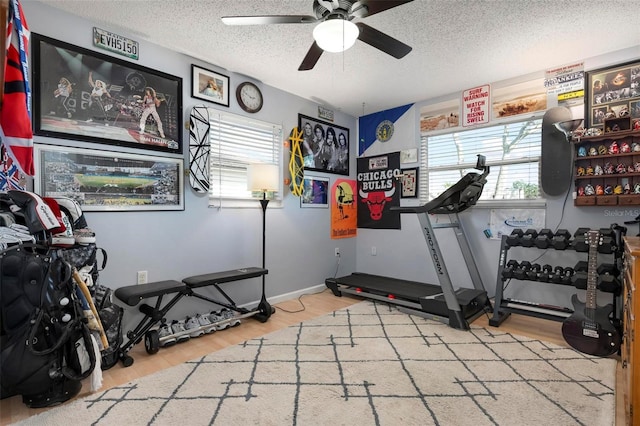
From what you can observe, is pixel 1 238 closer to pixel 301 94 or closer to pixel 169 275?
pixel 169 275

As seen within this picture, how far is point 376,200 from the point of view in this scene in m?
4.61

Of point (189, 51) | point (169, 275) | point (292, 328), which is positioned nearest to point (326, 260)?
point (292, 328)

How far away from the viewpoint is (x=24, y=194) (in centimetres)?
185

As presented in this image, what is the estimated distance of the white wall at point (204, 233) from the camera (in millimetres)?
2451

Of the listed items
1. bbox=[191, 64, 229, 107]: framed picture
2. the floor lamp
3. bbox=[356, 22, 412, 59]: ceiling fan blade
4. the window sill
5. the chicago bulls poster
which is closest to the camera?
bbox=[356, 22, 412, 59]: ceiling fan blade

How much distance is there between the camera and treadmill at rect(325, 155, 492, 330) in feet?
9.52

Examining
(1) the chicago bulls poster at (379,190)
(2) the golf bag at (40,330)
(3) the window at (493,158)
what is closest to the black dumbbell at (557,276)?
(3) the window at (493,158)

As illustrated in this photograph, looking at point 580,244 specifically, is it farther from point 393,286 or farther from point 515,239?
point 393,286

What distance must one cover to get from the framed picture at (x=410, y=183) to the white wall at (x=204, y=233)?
99 cm

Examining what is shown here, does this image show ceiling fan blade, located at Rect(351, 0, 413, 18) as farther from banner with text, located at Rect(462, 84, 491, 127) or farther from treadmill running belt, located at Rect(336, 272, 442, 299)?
treadmill running belt, located at Rect(336, 272, 442, 299)

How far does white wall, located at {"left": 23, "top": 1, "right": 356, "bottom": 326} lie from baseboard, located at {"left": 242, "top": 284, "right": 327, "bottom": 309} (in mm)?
38

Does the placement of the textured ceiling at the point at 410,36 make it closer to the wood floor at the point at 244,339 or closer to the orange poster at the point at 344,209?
the orange poster at the point at 344,209

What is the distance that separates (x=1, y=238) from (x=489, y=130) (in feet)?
14.0

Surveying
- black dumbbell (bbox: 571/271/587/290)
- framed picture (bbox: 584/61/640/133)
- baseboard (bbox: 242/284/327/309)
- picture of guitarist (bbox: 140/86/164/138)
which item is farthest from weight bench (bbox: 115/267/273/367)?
framed picture (bbox: 584/61/640/133)
